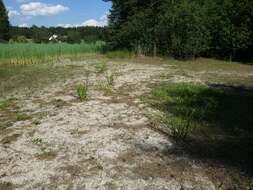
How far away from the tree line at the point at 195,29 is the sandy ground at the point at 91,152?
14.0m

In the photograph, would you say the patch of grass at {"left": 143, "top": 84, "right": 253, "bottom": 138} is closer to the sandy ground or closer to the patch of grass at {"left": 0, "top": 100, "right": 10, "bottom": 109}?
the sandy ground

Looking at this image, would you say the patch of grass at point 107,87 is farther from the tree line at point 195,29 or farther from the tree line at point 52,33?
the tree line at point 52,33

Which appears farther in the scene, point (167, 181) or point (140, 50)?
point (140, 50)

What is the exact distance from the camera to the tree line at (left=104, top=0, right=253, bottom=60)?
21.5 m

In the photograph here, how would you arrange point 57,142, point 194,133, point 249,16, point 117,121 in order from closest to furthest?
1. point 57,142
2. point 194,133
3. point 117,121
4. point 249,16

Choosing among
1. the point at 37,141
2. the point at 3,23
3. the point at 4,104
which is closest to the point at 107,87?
the point at 4,104

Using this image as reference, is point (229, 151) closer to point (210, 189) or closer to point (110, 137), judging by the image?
point (210, 189)

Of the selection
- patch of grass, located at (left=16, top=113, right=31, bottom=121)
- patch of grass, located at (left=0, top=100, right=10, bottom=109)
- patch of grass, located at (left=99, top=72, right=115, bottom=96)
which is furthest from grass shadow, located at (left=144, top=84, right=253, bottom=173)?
patch of grass, located at (left=0, top=100, right=10, bottom=109)

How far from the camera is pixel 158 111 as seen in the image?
8.45m

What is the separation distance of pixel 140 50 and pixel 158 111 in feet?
55.0

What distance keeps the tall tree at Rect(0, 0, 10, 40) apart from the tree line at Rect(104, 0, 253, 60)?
31.1m

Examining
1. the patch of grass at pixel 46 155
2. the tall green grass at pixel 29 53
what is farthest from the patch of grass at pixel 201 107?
the tall green grass at pixel 29 53

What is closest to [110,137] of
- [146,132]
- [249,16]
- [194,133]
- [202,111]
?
[146,132]

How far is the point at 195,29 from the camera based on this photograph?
22.2 metres
